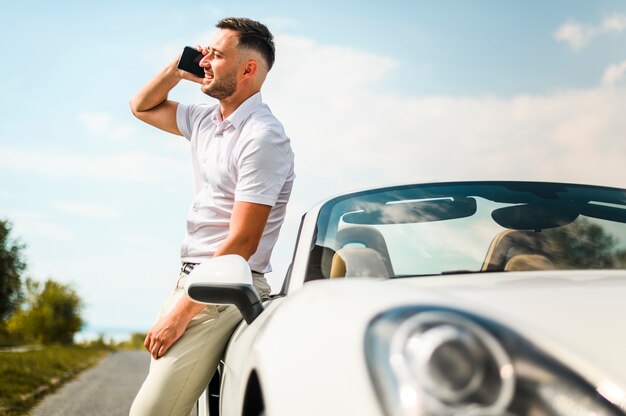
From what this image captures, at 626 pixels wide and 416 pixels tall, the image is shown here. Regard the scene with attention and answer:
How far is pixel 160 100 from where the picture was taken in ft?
13.6

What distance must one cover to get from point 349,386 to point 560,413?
41cm

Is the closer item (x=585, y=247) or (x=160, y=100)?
(x=585, y=247)

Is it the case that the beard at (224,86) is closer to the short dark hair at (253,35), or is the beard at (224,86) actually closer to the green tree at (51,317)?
the short dark hair at (253,35)

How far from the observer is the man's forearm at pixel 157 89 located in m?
4.06

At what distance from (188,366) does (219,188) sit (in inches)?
33.4

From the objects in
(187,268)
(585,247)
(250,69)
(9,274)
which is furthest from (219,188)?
(9,274)

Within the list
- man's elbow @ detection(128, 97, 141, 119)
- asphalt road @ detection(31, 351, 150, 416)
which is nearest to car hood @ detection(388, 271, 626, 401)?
man's elbow @ detection(128, 97, 141, 119)

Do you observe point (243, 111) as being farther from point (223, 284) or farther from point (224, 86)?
point (223, 284)

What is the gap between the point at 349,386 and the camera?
1522 millimetres

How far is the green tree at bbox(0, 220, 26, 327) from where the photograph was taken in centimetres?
4225

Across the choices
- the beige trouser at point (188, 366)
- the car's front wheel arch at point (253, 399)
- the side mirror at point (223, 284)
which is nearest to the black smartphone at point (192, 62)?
the beige trouser at point (188, 366)

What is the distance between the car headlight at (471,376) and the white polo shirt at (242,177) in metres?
1.70

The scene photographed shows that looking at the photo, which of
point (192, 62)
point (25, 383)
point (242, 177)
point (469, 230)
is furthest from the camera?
point (25, 383)

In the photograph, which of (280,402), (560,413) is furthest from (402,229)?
(560,413)
